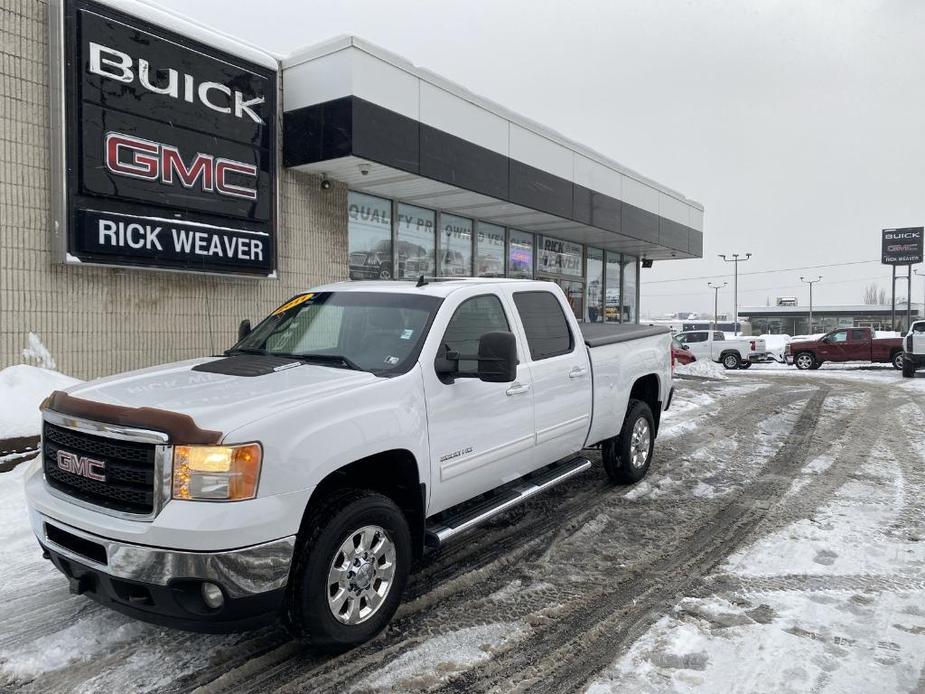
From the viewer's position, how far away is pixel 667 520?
546cm

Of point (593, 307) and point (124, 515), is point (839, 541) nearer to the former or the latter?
point (124, 515)

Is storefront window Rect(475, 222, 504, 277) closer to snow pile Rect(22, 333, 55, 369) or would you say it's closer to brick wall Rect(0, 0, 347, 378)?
brick wall Rect(0, 0, 347, 378)

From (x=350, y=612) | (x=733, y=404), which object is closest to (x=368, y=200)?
(x=733, y=404)

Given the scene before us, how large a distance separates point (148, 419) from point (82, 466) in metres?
0.55

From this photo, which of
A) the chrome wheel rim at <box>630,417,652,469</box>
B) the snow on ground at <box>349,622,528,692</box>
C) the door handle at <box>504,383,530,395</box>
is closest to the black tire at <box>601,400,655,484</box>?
the chrome wheel rim at <box>630,417,652,469</box>

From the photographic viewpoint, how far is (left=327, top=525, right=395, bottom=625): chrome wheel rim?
3.18m

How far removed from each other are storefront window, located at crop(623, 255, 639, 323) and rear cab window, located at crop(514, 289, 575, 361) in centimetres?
1700

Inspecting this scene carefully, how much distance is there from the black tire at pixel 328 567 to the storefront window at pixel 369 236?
871cm

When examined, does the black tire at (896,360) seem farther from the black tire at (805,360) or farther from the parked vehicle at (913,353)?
the parked vehicle at (913,353)

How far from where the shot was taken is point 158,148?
8.25 m

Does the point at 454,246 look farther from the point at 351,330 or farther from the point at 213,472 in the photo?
the point at 213,472

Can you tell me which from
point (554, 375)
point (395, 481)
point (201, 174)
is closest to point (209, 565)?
point (395, 481)

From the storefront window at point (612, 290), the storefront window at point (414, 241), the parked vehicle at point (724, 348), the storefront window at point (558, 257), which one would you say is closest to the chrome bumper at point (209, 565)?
the storefront window at point (414, 241)

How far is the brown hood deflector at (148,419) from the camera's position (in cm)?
277
